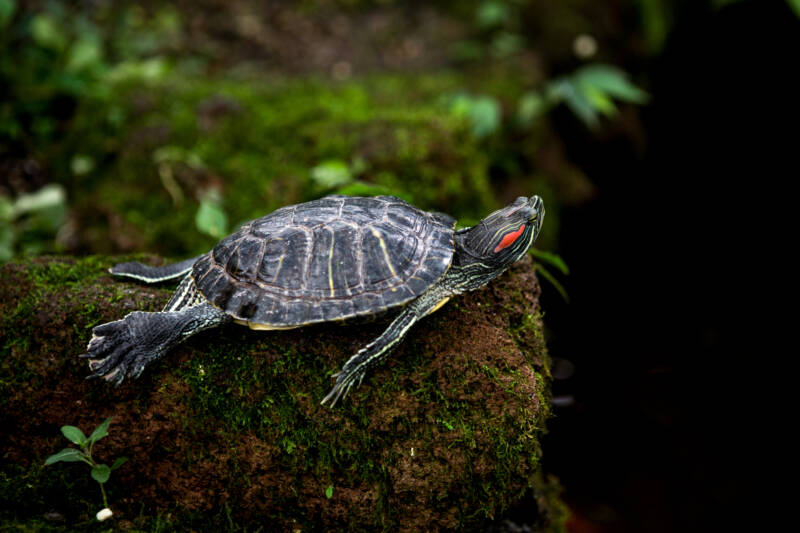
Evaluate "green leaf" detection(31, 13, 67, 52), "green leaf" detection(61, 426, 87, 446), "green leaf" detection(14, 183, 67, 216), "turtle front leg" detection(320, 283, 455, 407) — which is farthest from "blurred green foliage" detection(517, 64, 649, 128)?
"green leaf" detection(31, 13, 67, 52)

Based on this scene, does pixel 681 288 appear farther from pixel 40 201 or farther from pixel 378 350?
pixel 40 201

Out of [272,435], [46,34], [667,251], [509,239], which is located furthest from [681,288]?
[46,34]

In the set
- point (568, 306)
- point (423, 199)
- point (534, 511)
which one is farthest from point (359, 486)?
point (568, 306)

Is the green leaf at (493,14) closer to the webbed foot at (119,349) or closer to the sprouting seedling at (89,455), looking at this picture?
the webbed foot at (119,349)

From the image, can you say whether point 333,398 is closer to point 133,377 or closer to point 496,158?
point 133,377

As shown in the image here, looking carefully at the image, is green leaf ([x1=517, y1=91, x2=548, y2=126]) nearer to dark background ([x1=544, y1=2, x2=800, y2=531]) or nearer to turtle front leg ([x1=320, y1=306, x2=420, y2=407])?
dark background ([x1=544, y1=2, x2=800, y2=531])

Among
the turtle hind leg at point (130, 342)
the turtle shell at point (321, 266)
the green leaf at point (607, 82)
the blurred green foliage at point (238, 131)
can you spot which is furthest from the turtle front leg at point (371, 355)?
the green leaf at point (607, 82)
